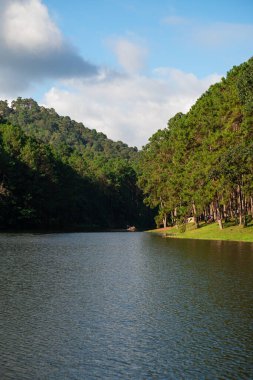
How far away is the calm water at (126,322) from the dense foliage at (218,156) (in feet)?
Result: 117

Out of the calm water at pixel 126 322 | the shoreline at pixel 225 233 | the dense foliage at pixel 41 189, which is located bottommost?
the calm water at pixel 126 322

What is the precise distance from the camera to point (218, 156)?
83.8 meters

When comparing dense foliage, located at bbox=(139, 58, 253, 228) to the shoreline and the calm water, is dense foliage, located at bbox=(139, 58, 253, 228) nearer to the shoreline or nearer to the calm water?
the shoreline

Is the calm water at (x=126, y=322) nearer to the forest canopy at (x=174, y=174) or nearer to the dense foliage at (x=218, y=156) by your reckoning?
the dense foliage at (x=218, y=156)

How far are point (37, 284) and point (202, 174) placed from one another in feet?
201

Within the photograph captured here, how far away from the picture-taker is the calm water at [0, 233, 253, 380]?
703 inches

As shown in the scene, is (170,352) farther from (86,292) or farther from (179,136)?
(179,136)

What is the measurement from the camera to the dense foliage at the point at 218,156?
76938 millimetres

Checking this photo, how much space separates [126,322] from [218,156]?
62.7 m

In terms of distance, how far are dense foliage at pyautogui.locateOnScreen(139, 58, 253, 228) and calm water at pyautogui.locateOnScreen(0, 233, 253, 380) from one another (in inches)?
1407

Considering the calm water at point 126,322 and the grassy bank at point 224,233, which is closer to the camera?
the calm water at point 126,322

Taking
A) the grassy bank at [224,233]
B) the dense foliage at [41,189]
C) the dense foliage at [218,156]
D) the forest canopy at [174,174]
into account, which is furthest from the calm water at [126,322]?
the dense foliage at [41,189]

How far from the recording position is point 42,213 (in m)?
145

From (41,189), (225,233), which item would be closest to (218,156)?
(225,233)
